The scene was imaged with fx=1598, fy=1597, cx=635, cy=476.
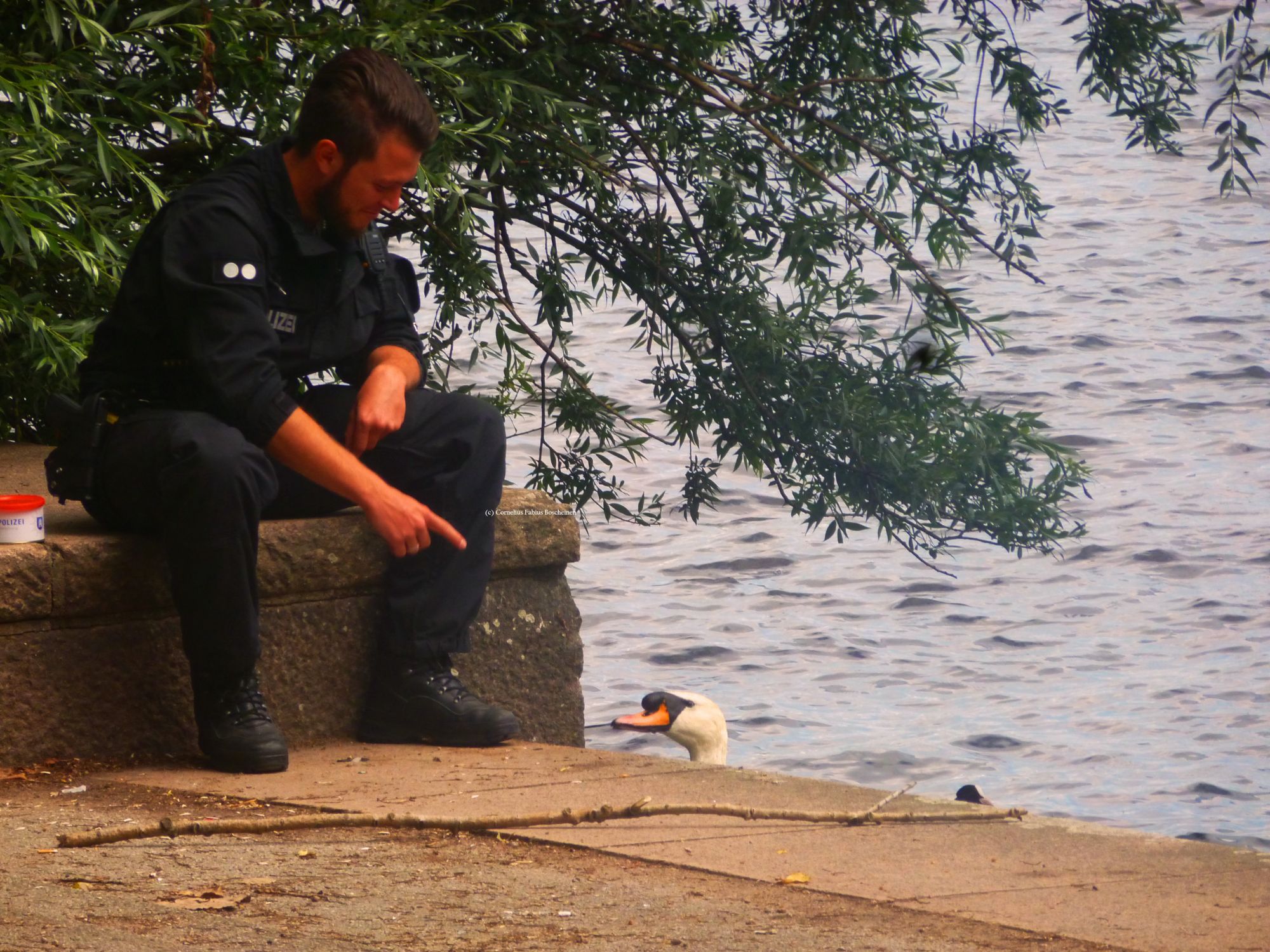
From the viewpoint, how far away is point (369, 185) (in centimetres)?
363

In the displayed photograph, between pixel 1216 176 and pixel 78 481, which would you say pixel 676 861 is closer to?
pixel 78 481

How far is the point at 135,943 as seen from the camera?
2211 mm

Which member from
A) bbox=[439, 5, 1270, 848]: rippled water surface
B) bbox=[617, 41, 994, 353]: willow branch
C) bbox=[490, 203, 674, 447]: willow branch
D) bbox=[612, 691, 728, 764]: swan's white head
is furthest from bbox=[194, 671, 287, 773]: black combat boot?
bbox=[612, 691, 728, 764]: swan's white head

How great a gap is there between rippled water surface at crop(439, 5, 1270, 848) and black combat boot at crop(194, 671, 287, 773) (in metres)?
3.79

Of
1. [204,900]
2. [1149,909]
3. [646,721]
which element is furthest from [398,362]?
[646,721]

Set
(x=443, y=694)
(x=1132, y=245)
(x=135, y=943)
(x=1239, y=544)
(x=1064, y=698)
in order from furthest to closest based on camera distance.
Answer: (x=1132, y=245)
(x=1239, y=544)
(x=1064, y=698)
(x=443, y=694)
(x=135, y=943)

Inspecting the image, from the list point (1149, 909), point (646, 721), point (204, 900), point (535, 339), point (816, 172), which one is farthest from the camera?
point (646, 721)

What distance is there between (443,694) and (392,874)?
126 cm

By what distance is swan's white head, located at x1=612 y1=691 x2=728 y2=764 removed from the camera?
8.06 metres

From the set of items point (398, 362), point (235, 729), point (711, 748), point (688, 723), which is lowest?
point (711, 748)

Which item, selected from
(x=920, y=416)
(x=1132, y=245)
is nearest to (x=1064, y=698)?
(x=920, y=416)

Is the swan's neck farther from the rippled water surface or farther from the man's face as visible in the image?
the man's face

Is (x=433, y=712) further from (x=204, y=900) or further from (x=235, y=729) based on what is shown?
(x=204, y=900)

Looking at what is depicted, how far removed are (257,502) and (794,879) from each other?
147cm
